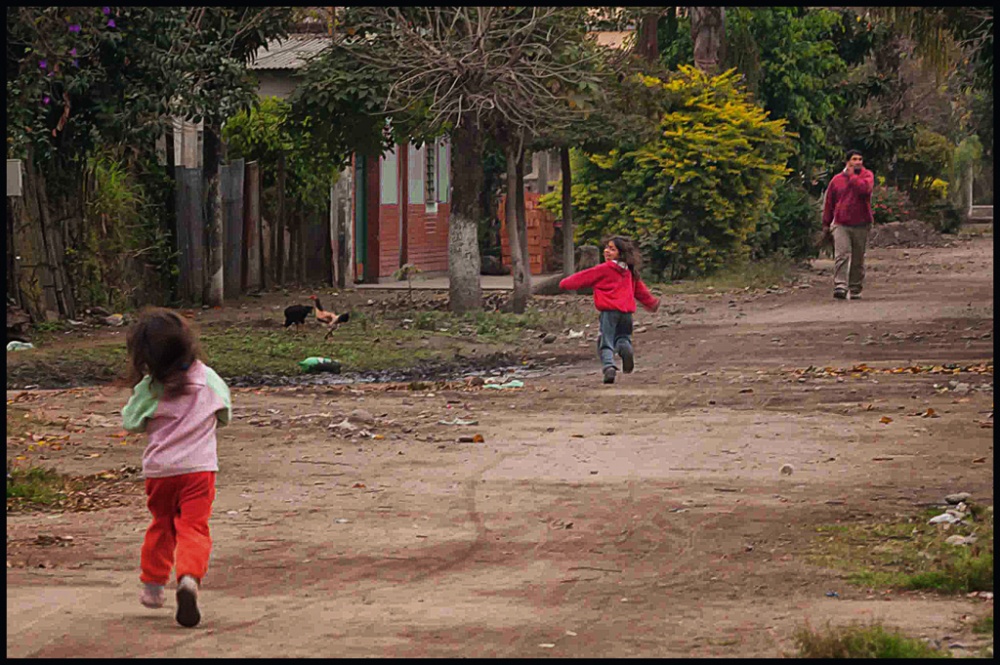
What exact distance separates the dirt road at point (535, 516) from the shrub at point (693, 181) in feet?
43.0

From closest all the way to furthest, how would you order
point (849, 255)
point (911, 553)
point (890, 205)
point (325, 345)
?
1. point (911, 553)
2. point (325, 345)
3. point (849, 255)
4. point (890, 205)

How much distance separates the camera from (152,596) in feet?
23.0

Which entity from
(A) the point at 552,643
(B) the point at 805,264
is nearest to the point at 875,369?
(A) the point at 552,643

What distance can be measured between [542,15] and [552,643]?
1495cm

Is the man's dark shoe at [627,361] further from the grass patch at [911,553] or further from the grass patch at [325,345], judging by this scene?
the grass patch at [911,553]

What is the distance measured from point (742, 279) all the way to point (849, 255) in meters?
5.18

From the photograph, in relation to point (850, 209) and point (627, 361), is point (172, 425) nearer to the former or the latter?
point (627, 361)

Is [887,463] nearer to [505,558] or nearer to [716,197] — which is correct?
[505,558]

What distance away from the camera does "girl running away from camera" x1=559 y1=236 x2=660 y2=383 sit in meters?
16.1

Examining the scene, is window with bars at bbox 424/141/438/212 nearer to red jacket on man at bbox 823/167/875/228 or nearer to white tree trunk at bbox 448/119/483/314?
white tree trunk at bbox 448/119/483/314

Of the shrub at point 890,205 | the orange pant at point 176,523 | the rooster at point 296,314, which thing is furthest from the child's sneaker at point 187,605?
the shrub at point 890,205

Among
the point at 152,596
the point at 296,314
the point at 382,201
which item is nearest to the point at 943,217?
the point at 382,201

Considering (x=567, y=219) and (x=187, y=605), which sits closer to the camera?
→ (x=187, y=605)

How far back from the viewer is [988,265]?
36.0 meters
